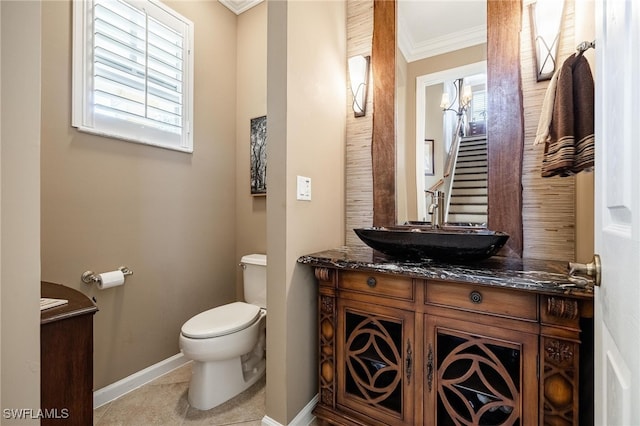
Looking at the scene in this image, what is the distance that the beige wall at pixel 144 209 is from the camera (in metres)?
1.53

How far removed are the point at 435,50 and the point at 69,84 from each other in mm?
2015

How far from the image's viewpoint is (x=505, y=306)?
1025mm

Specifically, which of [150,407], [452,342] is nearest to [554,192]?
[452,342]

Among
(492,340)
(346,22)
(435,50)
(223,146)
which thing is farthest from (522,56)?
(223,146)

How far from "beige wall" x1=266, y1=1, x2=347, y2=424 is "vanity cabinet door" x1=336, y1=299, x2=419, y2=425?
0.69 feet

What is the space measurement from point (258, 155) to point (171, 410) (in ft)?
5.80

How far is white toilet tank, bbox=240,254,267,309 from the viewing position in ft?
6.89

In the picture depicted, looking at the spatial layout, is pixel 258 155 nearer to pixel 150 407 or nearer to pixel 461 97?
pixel 461 97

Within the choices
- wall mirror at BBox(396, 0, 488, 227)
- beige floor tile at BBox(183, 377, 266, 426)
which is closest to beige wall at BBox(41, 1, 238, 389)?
beige floor tile at BBox(183, 377, 266, 426)

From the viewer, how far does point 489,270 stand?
1078mm

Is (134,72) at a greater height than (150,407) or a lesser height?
greater

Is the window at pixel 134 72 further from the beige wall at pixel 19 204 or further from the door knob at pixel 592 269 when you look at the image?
the door knob at pixel 592 269

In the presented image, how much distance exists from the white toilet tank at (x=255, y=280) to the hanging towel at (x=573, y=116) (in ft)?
5.74

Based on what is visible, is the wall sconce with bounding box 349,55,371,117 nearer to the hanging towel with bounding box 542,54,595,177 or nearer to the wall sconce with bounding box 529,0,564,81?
the wall sconce with bounding box 529,0,564,81
